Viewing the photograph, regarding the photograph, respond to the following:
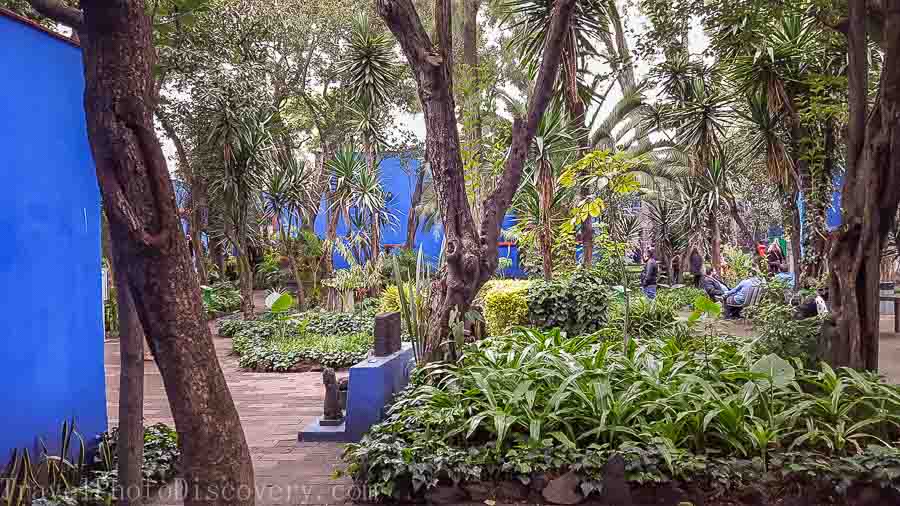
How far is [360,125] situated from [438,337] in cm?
846

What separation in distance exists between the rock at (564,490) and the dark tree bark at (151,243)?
6.45 feet

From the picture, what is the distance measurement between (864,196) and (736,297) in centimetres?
696

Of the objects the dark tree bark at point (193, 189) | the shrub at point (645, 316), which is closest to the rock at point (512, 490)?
the shrub at point (645, 316)

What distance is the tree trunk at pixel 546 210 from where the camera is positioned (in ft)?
31.0

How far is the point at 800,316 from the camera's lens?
6.36 metres

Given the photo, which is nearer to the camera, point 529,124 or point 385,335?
point 529,124

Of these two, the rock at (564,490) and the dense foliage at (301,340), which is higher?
the dense foliage at (301,340)

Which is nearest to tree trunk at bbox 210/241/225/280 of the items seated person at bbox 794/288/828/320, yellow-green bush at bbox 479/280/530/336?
yellow-green bush at bbox 479/280/530/336

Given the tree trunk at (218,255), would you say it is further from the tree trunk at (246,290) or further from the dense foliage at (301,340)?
the dense foliage at (301,340)

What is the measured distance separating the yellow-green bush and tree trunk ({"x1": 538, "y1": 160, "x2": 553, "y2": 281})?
754 mm

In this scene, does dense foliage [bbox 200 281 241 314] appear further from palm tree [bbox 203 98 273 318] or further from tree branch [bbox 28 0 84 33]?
tree branch [bbox 28 0 84 33]

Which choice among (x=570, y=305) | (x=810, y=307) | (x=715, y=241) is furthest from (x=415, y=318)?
(x=715, y=241)

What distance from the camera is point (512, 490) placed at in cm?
389

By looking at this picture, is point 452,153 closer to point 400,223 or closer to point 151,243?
point 151,243
